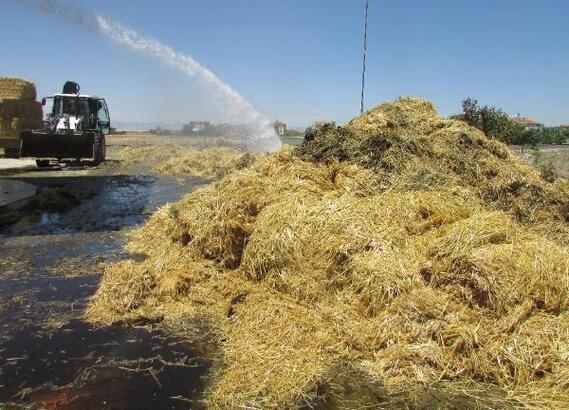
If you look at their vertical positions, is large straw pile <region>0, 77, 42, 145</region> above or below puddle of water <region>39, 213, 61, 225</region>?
above

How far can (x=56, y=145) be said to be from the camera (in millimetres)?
19672

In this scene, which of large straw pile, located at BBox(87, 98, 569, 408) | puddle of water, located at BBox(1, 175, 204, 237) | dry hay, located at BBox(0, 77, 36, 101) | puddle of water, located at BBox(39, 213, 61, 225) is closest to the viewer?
large straw pile, located at BBox(87, 98, 569, 408)

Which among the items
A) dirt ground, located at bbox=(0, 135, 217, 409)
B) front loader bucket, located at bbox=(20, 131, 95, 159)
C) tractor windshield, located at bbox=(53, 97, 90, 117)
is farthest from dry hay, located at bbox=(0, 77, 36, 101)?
dirt ground, located at bbox=(0, 135, 217, 409)

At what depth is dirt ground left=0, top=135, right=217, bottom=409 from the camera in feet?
12.9

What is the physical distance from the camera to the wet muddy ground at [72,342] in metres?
3.93

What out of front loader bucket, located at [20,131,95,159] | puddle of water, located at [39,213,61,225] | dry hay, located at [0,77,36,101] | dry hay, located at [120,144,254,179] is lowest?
puddle of water, located at [39,213,61,225]

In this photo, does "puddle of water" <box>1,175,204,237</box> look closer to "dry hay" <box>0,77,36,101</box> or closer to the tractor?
the tractor

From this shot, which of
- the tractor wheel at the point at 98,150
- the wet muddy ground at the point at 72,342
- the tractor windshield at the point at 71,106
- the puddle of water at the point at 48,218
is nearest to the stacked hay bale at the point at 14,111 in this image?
the tractor windshield at the point at 71,106

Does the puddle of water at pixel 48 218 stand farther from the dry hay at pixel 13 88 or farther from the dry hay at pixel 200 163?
the dry hay at pixel 13 88

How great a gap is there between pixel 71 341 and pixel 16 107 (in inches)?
967

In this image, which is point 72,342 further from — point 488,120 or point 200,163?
point 200,163

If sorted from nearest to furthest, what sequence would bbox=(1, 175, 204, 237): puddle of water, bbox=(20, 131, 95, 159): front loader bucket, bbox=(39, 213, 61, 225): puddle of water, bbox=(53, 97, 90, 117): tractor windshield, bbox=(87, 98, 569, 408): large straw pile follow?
1. bbox=(87, 98, 569, 408): large straw pile
2. bbox=(1, 175, 204, 237): puddle of water
3. bbox=(39, 213, 61, 225): puddle of water
4. bbox=(20, 131, 95, 159): front loader bucket
5. bbox=(53, 97, 90, 117): tractor windshield

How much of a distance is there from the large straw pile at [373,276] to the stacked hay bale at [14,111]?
21047 millimetres

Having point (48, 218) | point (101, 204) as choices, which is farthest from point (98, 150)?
point (48, 218)
